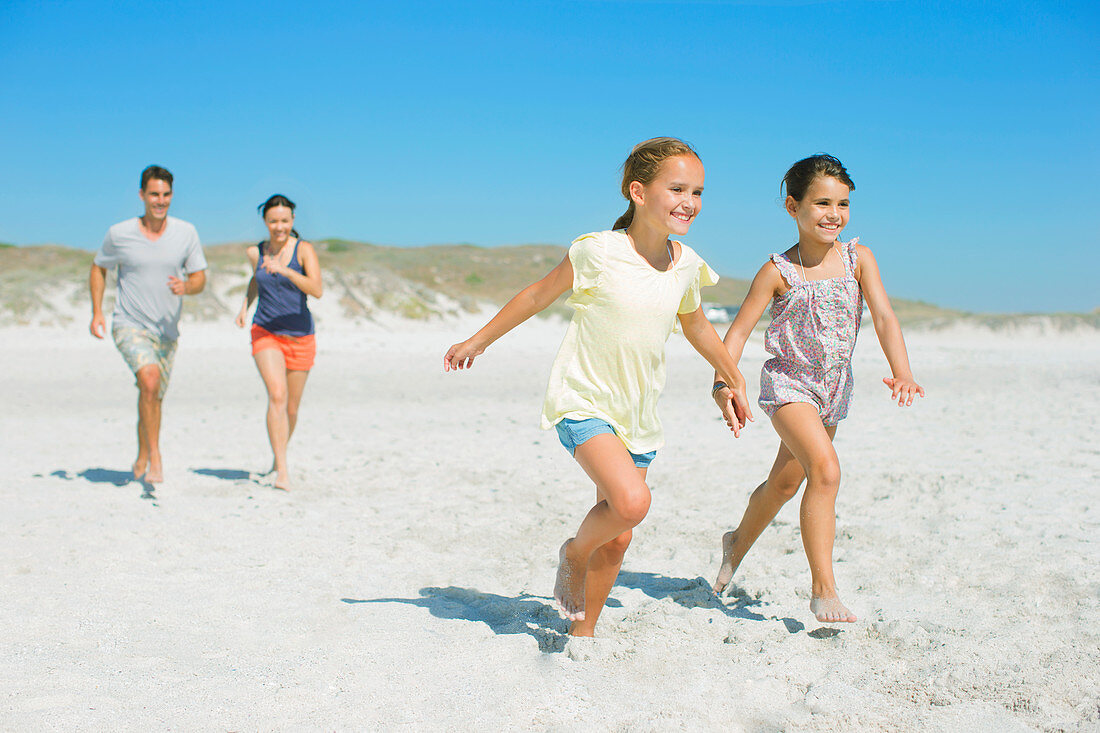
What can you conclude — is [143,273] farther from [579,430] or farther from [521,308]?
[579,430]

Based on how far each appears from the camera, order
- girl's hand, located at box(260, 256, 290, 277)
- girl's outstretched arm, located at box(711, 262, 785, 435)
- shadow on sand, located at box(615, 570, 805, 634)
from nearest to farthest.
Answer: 1. girl's outstretched arm, located at box(711, 262, 785, 435)
2. shadow on sand, located at box(615, 570, 805, 634)
3. girl's hand, located at box(260, 256, 290, 277)

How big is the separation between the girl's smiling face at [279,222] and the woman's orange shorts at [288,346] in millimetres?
657

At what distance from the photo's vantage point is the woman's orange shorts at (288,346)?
6.18 meters

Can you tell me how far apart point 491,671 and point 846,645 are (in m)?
1.36

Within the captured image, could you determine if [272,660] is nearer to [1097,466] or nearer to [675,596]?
[675,596]

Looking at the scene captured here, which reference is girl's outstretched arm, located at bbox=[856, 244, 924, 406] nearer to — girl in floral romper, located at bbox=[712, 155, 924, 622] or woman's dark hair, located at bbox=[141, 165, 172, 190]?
girl in floral romper, located at bbox=[712, 155, 924, 622]

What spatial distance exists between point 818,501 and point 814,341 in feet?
2.17

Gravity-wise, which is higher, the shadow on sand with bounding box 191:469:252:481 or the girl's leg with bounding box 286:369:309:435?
the girl's leg with bounding box 286:369:309:435

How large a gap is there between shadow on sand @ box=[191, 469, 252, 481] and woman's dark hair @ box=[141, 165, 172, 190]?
2.17m

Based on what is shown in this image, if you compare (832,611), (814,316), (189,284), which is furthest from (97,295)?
(832,611)

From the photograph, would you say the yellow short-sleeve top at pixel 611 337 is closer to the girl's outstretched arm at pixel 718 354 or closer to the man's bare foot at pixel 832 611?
the girl's outstretched arm at pixel 718 354

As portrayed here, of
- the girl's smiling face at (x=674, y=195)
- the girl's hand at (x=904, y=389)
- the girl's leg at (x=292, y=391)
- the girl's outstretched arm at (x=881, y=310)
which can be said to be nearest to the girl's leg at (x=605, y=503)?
the girl's smiling face at (x=674, y=195)

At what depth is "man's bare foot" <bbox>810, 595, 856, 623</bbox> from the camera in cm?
333

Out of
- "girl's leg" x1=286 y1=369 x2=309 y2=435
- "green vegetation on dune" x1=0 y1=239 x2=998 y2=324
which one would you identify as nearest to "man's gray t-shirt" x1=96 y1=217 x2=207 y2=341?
"girl's leg" x1=286 y1=369 x2=309 y2=435
